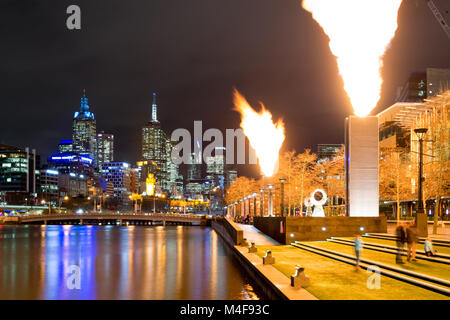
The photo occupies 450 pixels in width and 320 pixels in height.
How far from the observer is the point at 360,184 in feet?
123

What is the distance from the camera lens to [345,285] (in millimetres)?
17562

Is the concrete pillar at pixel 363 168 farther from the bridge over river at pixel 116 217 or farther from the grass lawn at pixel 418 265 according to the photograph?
the bridge over river at pixel 116 217

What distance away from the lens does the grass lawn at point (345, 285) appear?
15.3m

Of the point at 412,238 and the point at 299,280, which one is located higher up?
the point at 412,238

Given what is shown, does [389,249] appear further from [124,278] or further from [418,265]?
[124,278]

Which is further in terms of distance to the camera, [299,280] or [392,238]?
[392,238]

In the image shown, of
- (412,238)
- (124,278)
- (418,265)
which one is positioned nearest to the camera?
(418,265)

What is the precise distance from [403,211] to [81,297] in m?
81.8

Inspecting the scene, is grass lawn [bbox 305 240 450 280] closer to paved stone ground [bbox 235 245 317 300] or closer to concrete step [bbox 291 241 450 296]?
concrete step [bbox 291 241 450 296]

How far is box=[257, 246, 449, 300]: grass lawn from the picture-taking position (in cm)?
Result: 1532

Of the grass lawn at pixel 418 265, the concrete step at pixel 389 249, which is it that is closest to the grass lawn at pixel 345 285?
the grass lawn at pixel 418 265

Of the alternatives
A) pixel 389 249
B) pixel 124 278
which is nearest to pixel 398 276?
pixel 389 249
